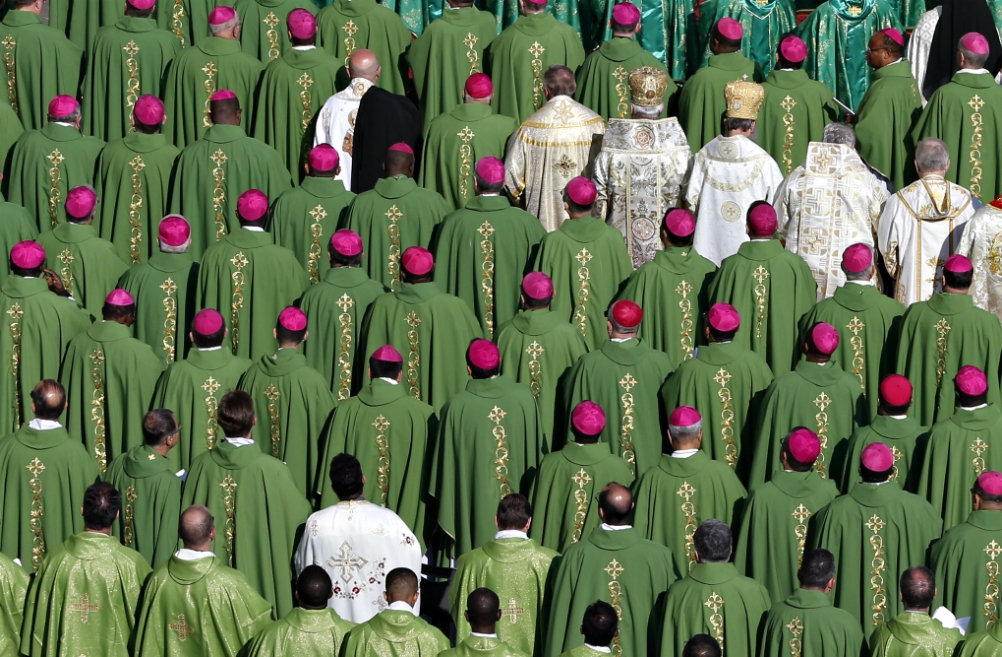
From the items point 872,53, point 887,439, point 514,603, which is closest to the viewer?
point 514,603

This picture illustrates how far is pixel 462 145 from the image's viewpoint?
16.6 meters

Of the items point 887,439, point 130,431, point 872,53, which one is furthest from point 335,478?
point 872,53

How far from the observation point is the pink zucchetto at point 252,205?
15422mm

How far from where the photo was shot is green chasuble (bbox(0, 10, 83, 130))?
57.6ft

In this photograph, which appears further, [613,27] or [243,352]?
[613,27]

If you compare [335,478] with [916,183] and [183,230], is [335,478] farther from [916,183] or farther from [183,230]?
[916,183]

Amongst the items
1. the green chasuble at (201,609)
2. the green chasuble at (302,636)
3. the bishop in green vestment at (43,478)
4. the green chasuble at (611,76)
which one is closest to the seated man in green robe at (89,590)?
the green chasuble at (201,609)

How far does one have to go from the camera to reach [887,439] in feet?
46.1

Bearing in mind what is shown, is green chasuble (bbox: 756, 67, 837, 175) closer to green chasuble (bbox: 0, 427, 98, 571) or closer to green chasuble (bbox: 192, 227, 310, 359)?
green chasuble (bbox: 192, 227, 310, 359)

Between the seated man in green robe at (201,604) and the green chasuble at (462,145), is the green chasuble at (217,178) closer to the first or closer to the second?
the green chasuble at (462,145)

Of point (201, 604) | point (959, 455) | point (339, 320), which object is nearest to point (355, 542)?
point (201, 604)

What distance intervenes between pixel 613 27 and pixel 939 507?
16.0ft

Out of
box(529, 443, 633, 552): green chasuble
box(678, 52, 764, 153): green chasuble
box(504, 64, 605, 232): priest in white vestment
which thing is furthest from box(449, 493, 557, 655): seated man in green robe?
box(678, 52, 764, 153): green chasuble

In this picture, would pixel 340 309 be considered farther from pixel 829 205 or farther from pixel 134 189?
pixel 829 205
